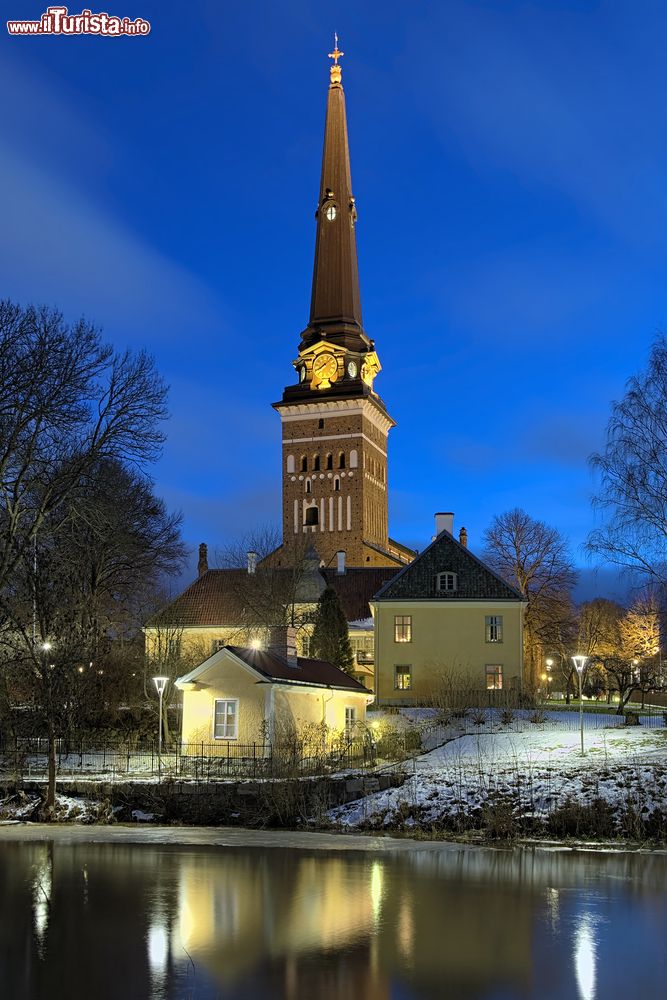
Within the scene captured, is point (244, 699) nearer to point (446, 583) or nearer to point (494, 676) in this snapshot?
point (446, 583)

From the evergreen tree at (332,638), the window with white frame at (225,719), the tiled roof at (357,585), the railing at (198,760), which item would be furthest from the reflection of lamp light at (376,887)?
the tiled roof at (357,585)

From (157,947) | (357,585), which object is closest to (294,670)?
(157,947)

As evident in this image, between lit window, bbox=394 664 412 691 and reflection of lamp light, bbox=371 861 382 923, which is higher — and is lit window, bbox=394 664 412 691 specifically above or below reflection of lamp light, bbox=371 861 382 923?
above

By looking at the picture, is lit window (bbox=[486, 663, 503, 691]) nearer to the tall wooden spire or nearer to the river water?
the river water

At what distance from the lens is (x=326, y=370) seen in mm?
88438

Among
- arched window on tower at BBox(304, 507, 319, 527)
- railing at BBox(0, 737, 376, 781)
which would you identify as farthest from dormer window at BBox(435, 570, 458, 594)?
arched window on tower at BBox(304, 507, 319, 527)

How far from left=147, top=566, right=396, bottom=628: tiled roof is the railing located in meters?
27.2

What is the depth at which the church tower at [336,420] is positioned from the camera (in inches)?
3317

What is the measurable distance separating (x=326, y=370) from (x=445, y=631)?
4447 cm

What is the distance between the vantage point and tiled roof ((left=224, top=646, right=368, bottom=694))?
3319 centimetres

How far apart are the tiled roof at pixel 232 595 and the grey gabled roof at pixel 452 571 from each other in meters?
14.2

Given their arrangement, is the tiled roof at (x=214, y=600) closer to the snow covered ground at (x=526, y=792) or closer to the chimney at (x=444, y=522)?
the chimney at (x=444, y=522)

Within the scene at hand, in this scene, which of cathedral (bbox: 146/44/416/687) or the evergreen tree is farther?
cathedral (bbox: 146/44/416/687)

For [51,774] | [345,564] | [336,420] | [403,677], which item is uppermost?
[336,420]
